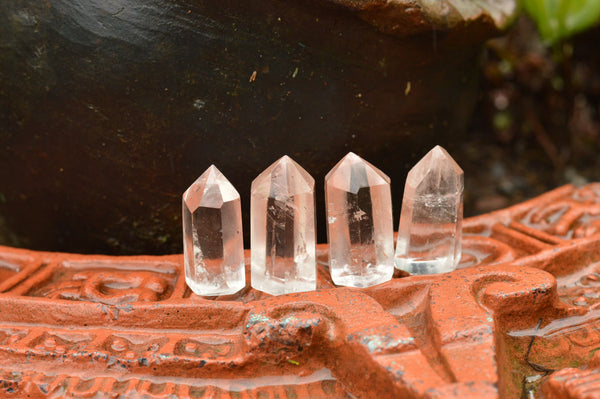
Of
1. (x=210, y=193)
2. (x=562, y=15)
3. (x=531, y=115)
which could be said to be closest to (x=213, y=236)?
(x=210, y=193)

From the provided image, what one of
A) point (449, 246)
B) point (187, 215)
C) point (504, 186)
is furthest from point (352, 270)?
point (504, 186)

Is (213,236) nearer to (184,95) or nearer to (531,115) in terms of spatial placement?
(184,95)

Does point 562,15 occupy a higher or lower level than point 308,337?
higher

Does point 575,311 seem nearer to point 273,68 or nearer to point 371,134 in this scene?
point 371,134

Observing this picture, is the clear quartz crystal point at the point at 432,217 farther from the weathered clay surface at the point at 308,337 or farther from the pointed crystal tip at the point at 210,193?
the pointed crystal tip at the point at 210,193

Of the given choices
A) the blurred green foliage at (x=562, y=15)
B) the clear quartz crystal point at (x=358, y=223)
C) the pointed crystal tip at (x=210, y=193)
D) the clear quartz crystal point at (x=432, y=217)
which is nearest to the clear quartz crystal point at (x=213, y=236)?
the pointed crystal tip at (x=210, y=193)
